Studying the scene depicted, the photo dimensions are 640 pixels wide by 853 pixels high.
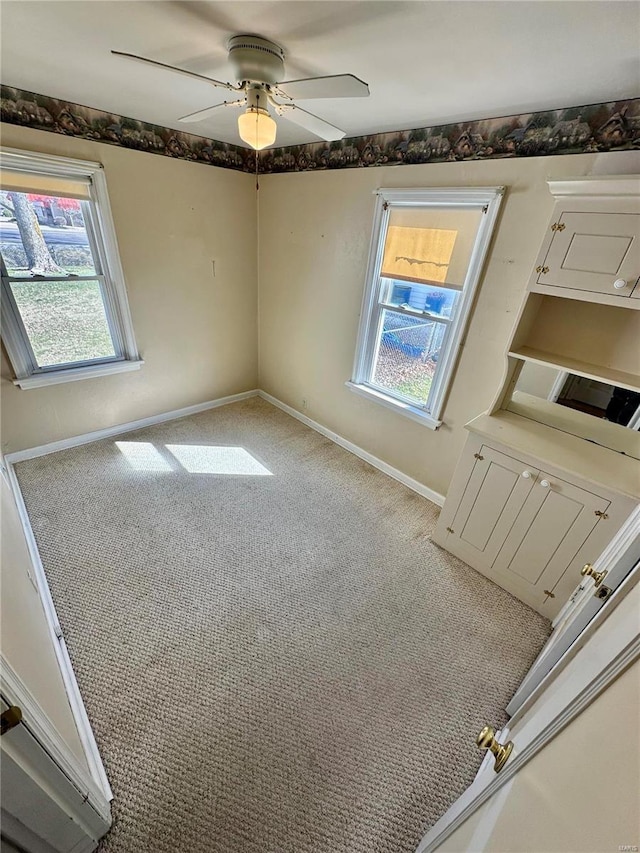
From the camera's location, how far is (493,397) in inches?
85.7

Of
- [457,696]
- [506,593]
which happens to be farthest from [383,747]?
[506,593]

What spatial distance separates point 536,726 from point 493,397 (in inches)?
70.9

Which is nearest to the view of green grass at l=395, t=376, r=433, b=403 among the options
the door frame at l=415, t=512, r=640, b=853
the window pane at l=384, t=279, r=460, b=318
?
the window pane at l=384, t=279, r=460, b=318

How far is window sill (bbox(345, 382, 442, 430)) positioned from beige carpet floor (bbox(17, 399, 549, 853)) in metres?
0.62

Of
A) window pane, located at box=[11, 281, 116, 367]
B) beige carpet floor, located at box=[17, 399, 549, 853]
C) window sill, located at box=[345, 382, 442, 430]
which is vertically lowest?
beige carpet floor, located at box=[17, 399, 549, 853]

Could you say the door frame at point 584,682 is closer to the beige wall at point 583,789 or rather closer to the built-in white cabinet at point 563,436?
the beige wall at point 583,789

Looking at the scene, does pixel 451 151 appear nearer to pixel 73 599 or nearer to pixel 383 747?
pixel 383 747

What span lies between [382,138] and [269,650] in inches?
123

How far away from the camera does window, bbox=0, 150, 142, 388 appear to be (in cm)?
226

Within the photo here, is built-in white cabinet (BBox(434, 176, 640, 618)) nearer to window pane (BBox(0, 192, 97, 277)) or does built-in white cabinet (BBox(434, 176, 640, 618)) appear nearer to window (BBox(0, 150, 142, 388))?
window (BBox(0, 150, 142, 388))

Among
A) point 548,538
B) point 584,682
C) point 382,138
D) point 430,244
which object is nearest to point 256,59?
point 382,138

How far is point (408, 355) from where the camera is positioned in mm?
2682

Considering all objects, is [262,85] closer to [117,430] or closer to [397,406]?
[397,406]

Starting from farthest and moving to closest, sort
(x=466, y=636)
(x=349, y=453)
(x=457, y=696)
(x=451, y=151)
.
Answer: (x=349, y=453), (x=451, y=151), (x=466, y=636), (x=457, y=696)
